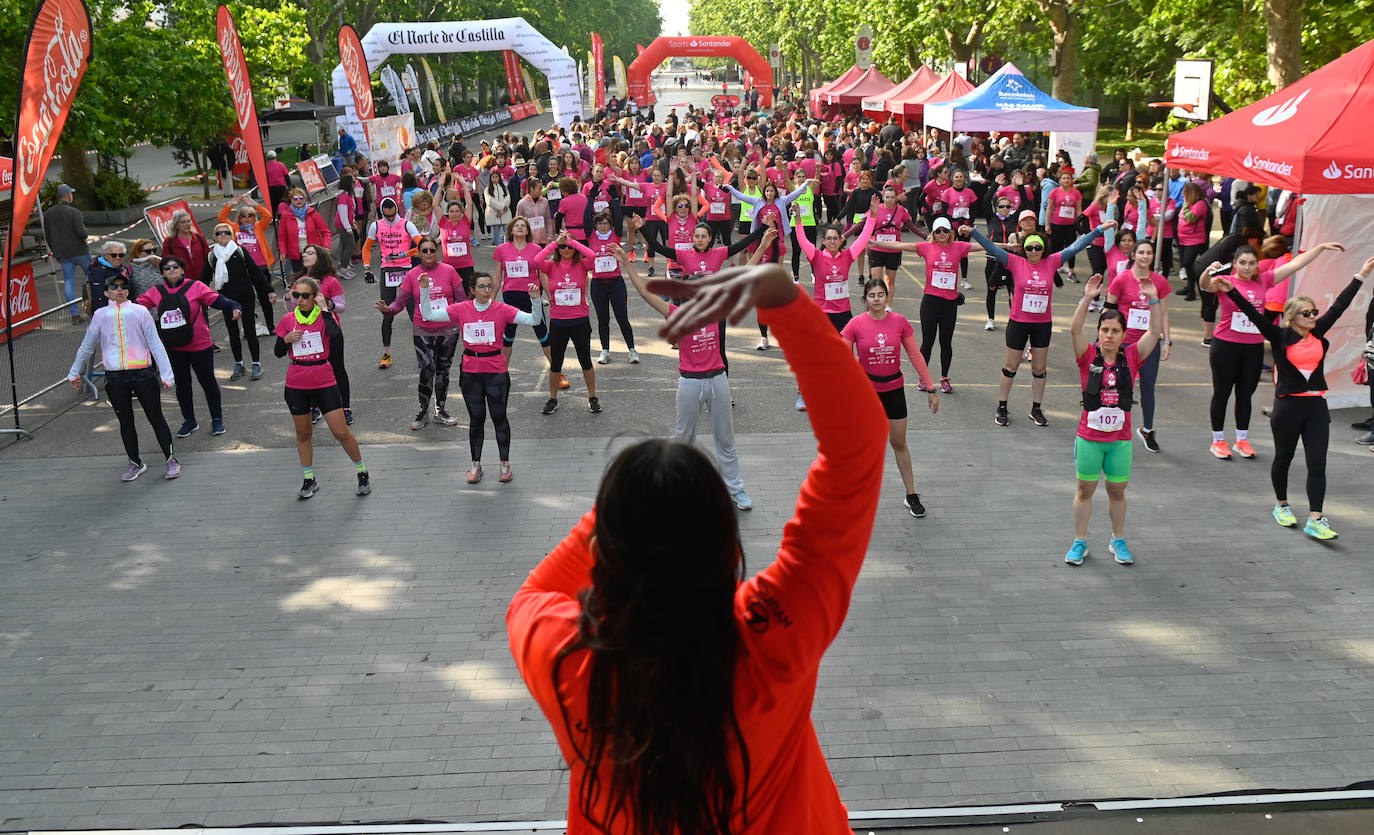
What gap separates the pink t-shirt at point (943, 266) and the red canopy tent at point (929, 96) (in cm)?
1467

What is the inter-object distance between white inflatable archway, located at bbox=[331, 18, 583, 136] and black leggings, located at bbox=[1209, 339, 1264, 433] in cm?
2619

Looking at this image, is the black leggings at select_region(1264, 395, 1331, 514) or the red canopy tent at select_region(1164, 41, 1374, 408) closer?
the black leggings at select_region(1264, 395, 1331, 514)

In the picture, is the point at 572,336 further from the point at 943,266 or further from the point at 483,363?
the point at 943,266

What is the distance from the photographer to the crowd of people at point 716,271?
9008mm

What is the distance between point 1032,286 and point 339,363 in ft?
23.1

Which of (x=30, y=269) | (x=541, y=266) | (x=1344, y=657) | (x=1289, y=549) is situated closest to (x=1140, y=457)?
(x=1289, y=549)

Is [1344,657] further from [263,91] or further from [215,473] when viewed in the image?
[263,91]

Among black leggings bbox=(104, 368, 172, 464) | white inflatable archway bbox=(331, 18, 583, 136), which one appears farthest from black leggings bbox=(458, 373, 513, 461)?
white inflatable archway bbox=(331, 18, 583, 136)

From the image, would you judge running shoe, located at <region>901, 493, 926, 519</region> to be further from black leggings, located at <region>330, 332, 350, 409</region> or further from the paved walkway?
black leggings, located at <region>330, 332, 350, 409</region>

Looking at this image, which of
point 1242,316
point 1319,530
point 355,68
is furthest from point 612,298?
point 355,68

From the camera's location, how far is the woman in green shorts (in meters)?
7.57

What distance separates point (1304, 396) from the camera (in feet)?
26.9

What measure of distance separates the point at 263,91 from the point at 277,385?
1811cm

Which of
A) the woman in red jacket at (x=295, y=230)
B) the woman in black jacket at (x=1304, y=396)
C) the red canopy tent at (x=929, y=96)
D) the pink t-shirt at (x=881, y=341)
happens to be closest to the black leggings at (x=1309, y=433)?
the woman in black jacket at (x=1304, y=396)
